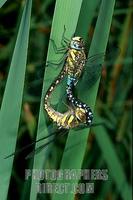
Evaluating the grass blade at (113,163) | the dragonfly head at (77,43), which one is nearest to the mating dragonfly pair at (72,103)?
the dragonfly head at (77,43)

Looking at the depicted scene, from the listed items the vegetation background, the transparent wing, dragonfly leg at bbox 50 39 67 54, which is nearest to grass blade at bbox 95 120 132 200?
the vegetation background

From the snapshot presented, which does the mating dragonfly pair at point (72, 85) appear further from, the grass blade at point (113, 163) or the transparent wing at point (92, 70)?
the grass blade at point (113, 163)

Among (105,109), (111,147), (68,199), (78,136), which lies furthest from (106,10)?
(105,109)

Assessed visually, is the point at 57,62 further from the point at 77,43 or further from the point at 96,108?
the point at 96,108

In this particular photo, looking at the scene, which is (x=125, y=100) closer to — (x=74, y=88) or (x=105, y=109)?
(x=105, y=109)

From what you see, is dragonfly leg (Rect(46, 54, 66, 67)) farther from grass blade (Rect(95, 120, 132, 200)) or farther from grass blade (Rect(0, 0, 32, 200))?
grass blade (Rect(95, 120, 132, 200))

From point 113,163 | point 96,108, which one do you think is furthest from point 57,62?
point 96,108
